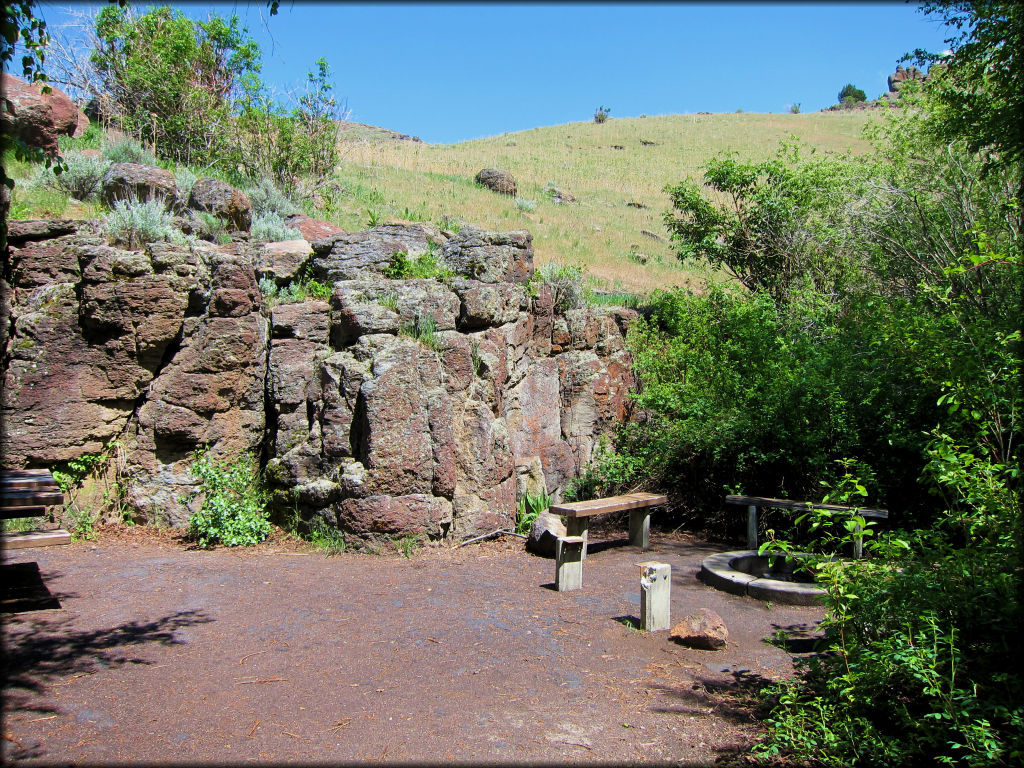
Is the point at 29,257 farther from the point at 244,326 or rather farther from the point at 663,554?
the point at 663,554

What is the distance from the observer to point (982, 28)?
7.61 m

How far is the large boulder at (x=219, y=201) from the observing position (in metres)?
9.94

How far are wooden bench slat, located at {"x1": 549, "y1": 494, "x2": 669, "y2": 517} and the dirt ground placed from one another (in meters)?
A: 0.66

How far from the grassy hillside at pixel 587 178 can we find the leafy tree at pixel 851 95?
7.34 metres

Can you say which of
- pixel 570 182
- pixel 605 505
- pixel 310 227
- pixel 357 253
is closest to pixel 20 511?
pixel 357 253

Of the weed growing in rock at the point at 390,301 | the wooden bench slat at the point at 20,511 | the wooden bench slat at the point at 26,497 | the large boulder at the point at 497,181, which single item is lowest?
the wooden bench slat at the point at 20,511

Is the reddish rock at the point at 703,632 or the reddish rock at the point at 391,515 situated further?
the reddish rock at the point at 391,515

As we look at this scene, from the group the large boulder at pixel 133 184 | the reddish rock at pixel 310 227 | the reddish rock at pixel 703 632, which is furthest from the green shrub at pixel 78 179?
the reddish rock at pixel 703 632

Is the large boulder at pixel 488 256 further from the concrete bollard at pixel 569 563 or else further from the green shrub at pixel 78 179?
the green shrub at pixel 78 179

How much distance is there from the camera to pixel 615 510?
7734 millimetres

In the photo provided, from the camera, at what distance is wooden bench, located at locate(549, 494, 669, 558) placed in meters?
7.38

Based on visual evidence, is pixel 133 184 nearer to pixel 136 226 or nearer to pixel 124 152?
pixel 136 226

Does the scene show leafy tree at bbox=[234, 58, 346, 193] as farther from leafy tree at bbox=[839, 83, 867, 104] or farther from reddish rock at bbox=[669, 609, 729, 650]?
leafy tree at bbox=[839, 83, 867, 104]

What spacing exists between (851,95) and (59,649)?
79964 mm
